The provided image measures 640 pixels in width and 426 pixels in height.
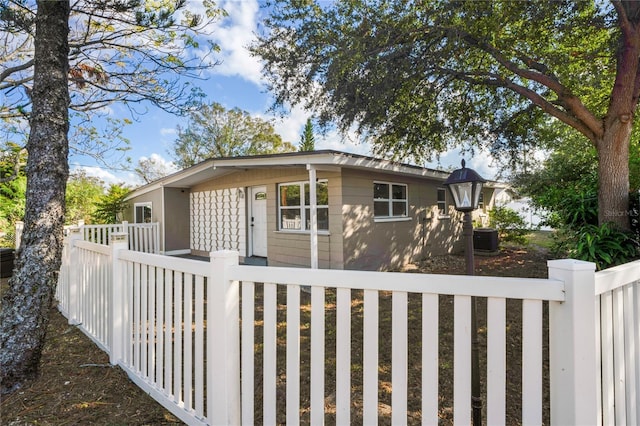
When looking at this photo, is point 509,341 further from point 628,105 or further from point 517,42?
point 517,42

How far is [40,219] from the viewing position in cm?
263

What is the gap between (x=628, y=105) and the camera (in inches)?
180

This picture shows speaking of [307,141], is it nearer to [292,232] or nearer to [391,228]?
[391,228]

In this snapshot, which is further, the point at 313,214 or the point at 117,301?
the point at 313,214

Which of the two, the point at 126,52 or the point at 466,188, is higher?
the point at 126,52

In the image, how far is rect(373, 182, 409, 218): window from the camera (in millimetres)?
8172

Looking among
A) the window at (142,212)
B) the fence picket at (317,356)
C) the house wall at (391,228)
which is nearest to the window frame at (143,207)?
the window at (142,212)

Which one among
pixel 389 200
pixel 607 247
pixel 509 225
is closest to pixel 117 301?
pixel 607 247

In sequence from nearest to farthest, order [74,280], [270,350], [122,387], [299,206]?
[270,350] < [122,387] < [74,280] < [299,206]

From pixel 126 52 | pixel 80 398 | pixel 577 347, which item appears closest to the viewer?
pixel 577 347

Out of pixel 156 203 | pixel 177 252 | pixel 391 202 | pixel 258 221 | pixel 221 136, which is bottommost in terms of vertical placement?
pixel 177 252

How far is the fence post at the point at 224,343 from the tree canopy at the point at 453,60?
390cm

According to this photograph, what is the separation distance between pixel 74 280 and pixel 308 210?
484cm

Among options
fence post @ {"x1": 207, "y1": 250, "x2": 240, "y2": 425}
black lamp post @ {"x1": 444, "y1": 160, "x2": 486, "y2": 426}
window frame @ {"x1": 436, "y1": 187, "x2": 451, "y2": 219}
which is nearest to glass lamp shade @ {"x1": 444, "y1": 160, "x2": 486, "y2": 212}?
black lamp post @ {"x1": 444, "y1": 160, "x2": 486, "y2": 426}
